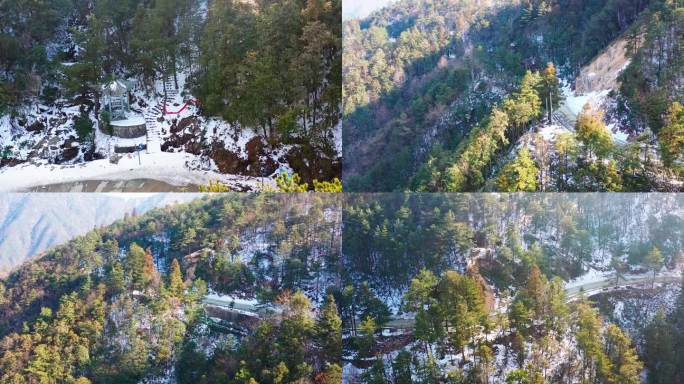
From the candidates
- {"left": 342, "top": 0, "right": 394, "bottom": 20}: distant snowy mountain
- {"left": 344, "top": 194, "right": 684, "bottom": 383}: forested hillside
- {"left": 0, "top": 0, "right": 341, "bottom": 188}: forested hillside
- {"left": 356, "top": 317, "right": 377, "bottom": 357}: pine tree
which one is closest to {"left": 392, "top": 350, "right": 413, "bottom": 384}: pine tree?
{"left": 344, "top": 194, "right": 684, "bottom": 383}: forested hillside

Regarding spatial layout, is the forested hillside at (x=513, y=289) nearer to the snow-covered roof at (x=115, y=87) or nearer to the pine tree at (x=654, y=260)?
the pine tree at (x=654, y=260)

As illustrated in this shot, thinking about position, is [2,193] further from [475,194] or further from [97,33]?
[475,194]

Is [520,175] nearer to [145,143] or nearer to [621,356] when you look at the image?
[621,356]

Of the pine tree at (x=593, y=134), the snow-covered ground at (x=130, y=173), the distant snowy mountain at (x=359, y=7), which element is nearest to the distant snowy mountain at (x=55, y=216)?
the snow-covered ground at (x=130, y=173)

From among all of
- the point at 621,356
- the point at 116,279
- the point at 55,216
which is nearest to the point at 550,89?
the point at 621,356

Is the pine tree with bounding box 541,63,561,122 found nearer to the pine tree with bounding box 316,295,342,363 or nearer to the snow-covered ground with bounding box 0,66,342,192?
the snow-covered ground with bounding box 0,66,342,192

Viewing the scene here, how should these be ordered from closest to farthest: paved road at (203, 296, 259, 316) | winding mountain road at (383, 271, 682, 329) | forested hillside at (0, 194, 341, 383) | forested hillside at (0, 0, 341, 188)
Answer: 1. winding mountain road at (383, 271, 682, 329)
2. forested hillside at (0, 194, 341, 383)
3. paved road at (203, 296, 259, 316)
4. forested hillside at (0, 0, 341, 188)
